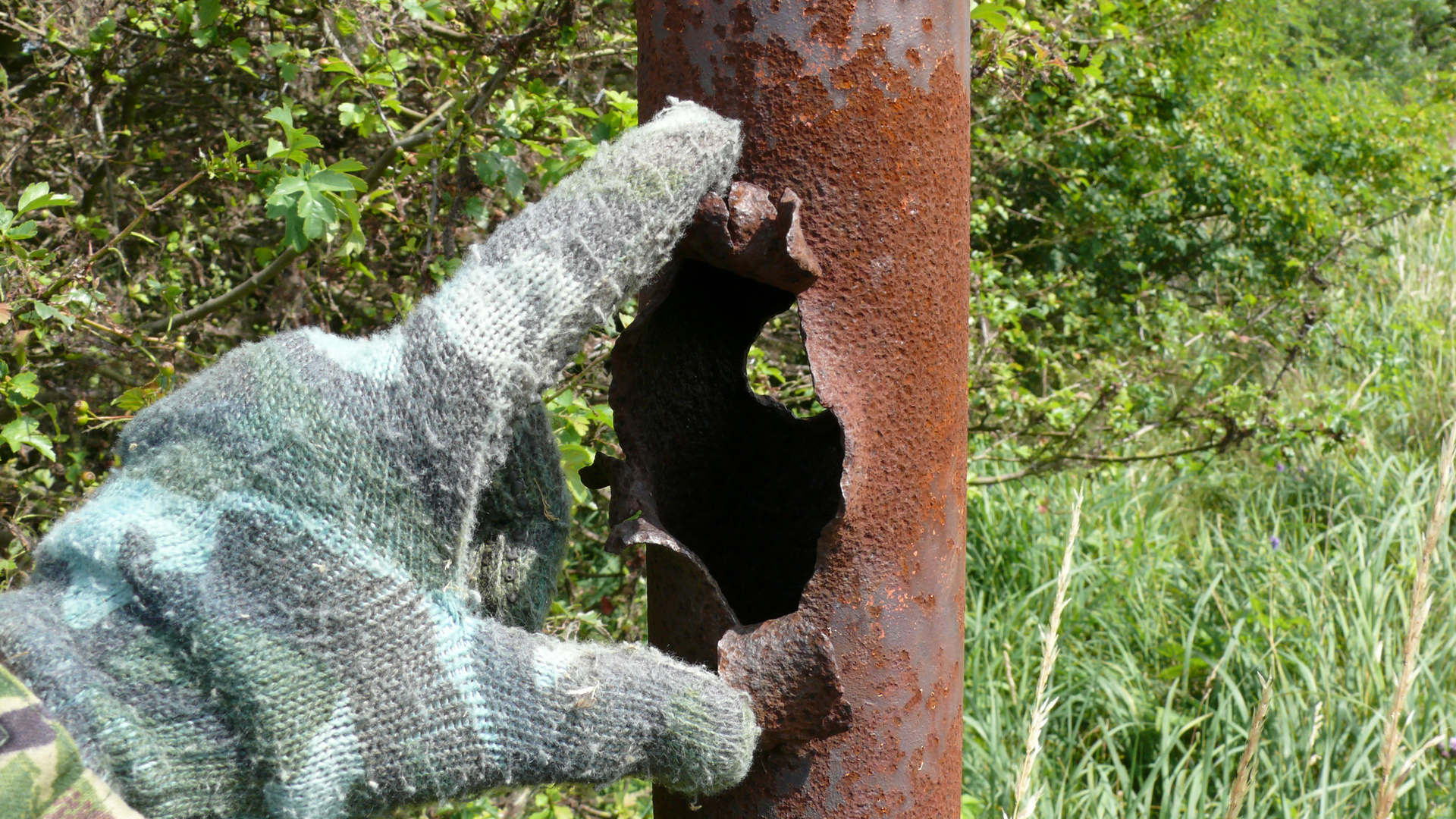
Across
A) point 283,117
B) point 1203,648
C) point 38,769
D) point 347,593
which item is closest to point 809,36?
point 347,593

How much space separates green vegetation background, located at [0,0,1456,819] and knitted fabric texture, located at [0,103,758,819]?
87 centimetres

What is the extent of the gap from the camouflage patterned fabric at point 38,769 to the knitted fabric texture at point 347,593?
0.04 m

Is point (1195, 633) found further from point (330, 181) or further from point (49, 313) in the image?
point (49, 313)

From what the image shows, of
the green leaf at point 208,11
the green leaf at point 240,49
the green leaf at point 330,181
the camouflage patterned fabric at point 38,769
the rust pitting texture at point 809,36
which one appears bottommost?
the camouflage patterned fabric at point 38,769

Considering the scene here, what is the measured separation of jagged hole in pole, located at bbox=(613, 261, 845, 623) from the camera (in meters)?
1.34

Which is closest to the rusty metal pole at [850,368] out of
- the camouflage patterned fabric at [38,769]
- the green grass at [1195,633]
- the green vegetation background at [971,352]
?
the camouflage patterned fabric at [38,769]

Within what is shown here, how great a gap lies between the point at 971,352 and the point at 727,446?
106 inches

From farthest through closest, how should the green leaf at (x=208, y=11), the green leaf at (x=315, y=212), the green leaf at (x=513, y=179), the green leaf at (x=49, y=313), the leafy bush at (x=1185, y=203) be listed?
the leafy bush at (x=1185, y=203), the green leaf at (x=208, y=11), the green leaf at (x=513, y=179), the green leaf at (x=49, y=313), the green leaf at (x=315, y=212)

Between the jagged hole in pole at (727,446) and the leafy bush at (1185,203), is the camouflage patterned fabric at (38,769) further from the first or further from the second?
the leafy bush at (1185,203)

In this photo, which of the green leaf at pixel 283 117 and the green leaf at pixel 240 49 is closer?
the green leaf at pixel 283 117

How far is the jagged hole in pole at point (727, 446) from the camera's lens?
4.41 feet

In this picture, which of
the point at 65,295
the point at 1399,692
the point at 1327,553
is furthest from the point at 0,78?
the point at 1327,553

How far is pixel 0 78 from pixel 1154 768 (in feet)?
12.1

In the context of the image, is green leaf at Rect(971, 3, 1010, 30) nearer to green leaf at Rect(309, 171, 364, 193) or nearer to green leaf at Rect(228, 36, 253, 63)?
green leaf at Rect(309, 171, 364, 193)
